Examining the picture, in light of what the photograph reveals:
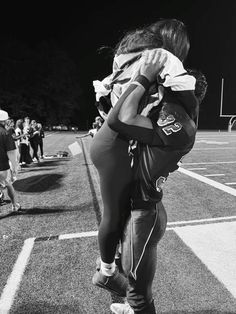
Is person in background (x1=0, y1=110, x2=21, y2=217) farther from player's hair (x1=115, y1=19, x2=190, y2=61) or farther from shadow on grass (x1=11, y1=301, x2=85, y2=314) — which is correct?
player's hair (x1=115, y1=19, x2=190, y2=61)

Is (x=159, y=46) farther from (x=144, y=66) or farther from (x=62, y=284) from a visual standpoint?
(x=62, y=284)

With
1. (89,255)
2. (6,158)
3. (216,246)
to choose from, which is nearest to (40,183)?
(6,158)

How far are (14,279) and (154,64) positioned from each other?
2.31 m

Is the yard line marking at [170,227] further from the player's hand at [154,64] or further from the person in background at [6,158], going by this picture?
the player's hand at [154,64]

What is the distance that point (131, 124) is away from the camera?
124 cm

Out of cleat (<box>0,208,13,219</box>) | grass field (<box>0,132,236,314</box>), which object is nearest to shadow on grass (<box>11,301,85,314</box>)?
grass field (<box>0,132,236,314</box>)

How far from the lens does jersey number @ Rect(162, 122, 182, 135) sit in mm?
1236

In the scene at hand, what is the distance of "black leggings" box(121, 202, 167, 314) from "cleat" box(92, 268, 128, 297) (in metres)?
0.14

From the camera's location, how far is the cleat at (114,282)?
5.59 feet

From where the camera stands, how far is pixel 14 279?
2.55m

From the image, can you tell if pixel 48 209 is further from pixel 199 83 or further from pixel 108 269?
pixel 199 83

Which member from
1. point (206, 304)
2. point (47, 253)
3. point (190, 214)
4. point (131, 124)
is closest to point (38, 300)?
point (47, 253)

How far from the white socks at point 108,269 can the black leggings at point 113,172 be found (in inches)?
11.2

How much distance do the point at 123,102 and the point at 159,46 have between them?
39 cm
